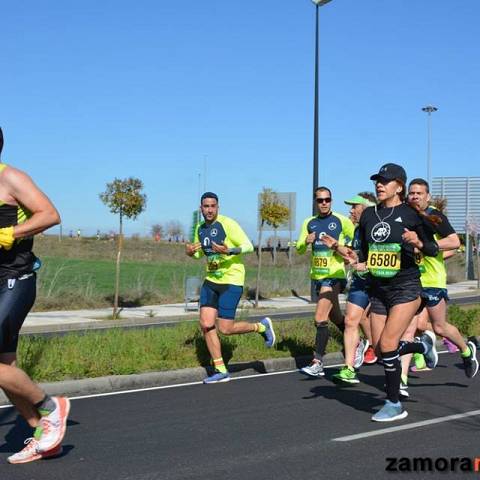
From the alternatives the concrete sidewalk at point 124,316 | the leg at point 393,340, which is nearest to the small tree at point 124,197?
the concrete sidewalk at point 124,316

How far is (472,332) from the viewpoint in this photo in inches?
521

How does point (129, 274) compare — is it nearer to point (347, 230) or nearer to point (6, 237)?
point (347, 230)

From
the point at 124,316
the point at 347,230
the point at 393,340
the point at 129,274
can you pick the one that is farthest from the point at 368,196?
the point at 129,274

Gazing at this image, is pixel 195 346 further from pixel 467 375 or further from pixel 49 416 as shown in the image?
pixel 49 416

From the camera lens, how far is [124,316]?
19.8m

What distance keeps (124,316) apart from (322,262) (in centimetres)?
1081

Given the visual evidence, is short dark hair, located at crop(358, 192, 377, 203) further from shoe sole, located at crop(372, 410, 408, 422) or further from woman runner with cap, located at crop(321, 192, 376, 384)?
shoe sole, located at crop(372, 410, 408, 422)

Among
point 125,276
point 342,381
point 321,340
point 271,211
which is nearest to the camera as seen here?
point 342,381

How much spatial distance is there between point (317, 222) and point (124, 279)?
28.3 meters

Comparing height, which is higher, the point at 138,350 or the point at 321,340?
the point at 321,340

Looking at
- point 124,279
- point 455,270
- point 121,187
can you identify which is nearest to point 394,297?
point 121,187

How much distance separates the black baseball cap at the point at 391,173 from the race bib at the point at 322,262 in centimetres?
266

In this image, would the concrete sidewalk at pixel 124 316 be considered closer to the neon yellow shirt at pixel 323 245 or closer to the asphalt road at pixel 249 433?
the neon yellow shirt at pixel 323 245

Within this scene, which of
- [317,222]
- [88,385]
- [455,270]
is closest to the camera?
[88,385]
